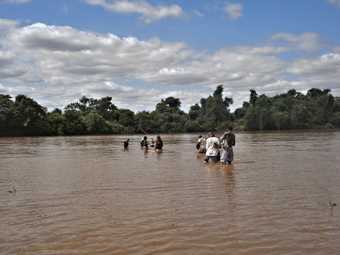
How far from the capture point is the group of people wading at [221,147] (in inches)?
760

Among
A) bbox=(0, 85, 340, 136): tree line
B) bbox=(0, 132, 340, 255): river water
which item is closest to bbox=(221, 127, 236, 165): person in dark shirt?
bbox=(0, 132, 340, 255): river water

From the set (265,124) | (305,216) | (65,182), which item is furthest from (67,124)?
(305,216)

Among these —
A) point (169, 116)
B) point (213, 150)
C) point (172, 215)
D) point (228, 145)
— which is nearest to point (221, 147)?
point (213, 150)

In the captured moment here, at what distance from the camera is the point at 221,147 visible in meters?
21.1

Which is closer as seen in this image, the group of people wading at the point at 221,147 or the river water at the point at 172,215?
the river water at the point at 172,215

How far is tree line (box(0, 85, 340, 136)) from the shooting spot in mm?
95500

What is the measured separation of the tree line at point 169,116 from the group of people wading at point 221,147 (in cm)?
7855


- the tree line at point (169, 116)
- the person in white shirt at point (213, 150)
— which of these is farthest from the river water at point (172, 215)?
the tree line at point (169, 116)

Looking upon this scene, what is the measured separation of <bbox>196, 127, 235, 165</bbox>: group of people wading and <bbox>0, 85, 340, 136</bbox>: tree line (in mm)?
78546

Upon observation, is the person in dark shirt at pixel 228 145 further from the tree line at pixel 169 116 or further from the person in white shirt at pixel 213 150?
the tree line at pixel 169 116

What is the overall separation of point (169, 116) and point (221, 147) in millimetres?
109554

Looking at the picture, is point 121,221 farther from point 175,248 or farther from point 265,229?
point 265,229

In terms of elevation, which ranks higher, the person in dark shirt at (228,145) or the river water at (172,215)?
the person in dark shirt at (228,145)

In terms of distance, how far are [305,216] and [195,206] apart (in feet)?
7.85
